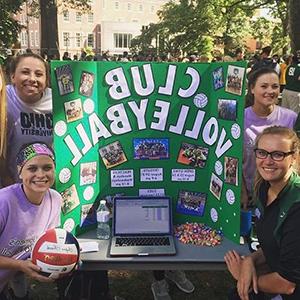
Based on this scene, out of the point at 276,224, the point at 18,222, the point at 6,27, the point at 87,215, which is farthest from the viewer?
the point at 6,27

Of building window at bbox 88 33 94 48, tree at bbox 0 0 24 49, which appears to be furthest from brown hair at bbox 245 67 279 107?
building window at bbox 88 33 94 48

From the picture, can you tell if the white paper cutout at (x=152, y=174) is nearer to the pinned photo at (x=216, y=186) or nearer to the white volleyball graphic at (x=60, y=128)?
the pinned photo at (x=216, y=186)

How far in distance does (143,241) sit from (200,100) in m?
0.96

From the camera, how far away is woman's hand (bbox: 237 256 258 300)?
79.4 inches

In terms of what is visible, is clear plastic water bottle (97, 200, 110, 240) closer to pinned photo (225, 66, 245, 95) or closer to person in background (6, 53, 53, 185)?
person in background (6, 53, 53, 185)

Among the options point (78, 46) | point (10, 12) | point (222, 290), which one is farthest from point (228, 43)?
point (78, 46)

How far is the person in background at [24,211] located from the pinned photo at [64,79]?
0.36 metres

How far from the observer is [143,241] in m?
2.47

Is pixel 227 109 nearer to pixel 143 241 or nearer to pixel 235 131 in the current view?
pixel 235 131

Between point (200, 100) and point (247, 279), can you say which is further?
point (200, 100)

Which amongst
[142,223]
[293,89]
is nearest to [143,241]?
[142,223]

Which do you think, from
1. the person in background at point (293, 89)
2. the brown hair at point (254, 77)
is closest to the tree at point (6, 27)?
the person in background at point (293, 89)

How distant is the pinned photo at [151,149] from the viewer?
2639mm

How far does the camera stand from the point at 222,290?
3.39 m
